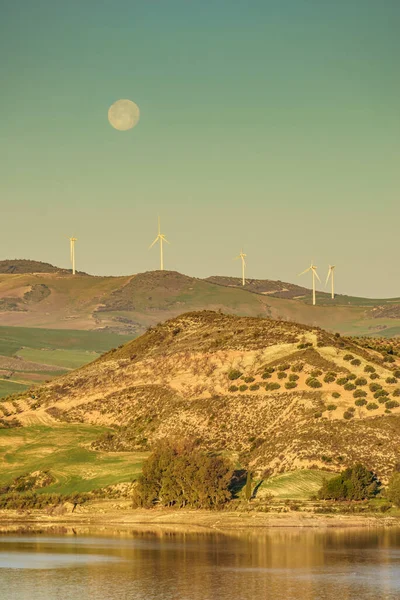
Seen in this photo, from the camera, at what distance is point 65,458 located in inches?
5325

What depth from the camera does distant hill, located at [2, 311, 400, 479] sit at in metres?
125

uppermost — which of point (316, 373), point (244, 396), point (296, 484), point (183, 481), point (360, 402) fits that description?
point (316, 373)

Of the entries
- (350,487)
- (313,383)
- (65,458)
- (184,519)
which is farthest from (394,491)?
(65,458)

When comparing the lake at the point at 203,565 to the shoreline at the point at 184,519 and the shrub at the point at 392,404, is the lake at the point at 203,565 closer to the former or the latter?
the shoreline at the point at 184,519

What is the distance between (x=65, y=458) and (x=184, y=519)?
2830cm

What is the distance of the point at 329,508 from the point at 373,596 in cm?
4185

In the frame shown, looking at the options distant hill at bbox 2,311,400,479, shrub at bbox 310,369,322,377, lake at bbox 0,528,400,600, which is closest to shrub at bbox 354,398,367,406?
distant hill at bbox 2,311,400,479

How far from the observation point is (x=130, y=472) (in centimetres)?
12694

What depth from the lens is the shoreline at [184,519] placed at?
106 metres

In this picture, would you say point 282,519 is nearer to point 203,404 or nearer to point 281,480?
point 281,480

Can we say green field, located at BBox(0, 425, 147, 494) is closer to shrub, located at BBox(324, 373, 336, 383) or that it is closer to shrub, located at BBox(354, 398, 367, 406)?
shrub, located at BBox(324, 373, 336, 383)

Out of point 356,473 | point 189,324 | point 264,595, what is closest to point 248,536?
point 356,473

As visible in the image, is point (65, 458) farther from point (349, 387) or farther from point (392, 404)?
point (392, 404)

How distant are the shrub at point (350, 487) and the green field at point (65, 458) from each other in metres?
22.0
